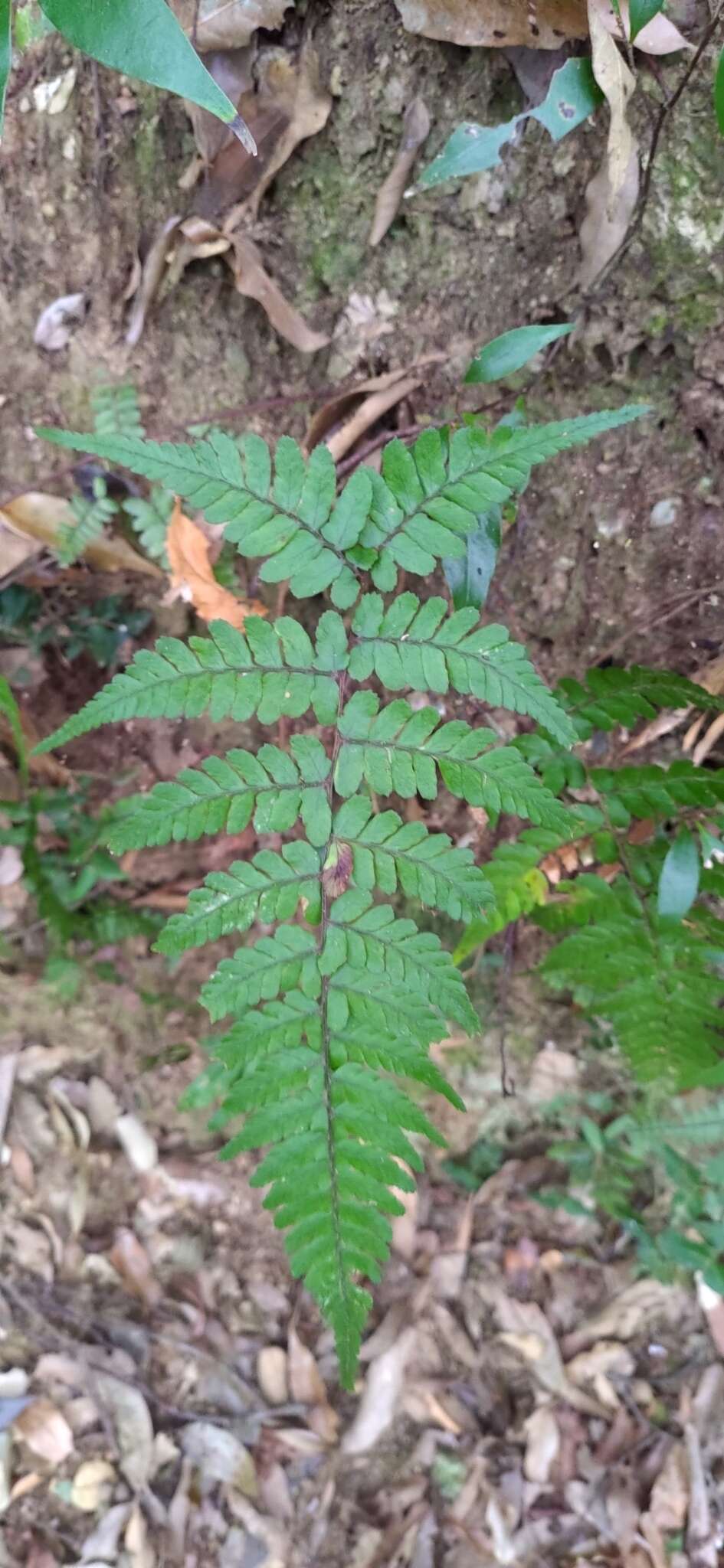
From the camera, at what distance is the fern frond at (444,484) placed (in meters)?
1.36

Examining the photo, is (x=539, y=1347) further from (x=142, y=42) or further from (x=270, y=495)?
(x=142, y=42)

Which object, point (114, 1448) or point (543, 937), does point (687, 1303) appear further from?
point (114, 1448)

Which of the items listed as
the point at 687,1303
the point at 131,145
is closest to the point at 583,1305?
the point at 687,1303

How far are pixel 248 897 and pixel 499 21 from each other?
1606 mm

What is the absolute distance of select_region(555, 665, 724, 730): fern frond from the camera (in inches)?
69.2

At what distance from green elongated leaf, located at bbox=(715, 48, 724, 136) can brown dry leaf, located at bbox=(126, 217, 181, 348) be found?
110 centimetres

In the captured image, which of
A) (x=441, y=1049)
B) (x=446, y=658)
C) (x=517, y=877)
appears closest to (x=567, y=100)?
(x=446, y=658)

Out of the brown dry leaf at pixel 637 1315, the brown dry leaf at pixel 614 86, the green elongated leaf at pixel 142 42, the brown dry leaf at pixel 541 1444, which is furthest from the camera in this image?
the brown dry leaf at pixel 637 1315

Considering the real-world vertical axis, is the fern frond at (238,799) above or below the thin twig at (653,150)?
below

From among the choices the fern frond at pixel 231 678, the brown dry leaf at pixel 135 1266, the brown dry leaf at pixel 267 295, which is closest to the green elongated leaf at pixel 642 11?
the brown dry leaf at pixel 267 295

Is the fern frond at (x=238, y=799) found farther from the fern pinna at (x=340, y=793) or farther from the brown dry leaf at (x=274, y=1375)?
the brown dry leaf at (x=274, y=1375)

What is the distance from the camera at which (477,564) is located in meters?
1.66

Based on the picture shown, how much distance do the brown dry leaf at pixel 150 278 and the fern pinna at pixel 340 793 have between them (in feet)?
2.97

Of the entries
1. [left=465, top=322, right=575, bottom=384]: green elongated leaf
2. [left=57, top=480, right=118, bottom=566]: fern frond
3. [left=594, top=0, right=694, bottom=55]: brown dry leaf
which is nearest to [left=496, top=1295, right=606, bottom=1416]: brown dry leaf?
[left=57, top=480, right=118, bottom=566]: fern frond
